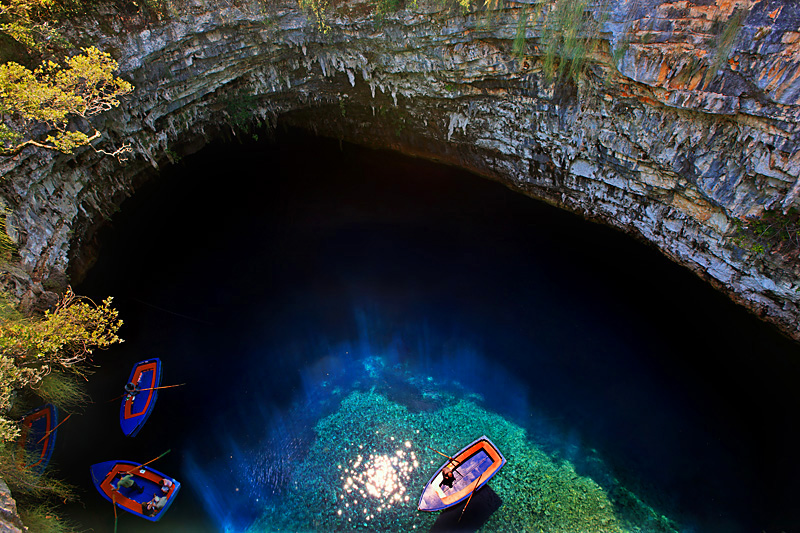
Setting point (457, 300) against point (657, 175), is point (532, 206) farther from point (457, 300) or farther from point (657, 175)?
point (457, 300)

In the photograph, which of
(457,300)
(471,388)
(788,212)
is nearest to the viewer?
A: (788,212)

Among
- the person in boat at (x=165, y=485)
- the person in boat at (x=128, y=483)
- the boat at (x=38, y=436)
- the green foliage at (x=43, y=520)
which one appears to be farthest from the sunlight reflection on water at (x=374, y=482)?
the boat at (x=38, y=436)

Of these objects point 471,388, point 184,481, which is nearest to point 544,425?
point 471,388

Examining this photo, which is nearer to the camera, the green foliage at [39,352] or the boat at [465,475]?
the green foliage at [39,352]

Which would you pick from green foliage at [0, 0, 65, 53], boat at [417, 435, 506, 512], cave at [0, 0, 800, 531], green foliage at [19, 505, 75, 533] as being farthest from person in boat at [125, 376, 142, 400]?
green foliage at [0, 0, 65, 53]

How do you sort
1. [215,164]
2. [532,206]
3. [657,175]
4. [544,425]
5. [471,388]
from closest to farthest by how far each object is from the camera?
[544,425]
[471,388]
[657,175]
[532,206]
[215,164]

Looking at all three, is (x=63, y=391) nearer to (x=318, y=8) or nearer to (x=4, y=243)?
(x=4, y=243)

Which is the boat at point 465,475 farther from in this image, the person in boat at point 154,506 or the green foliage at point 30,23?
the green foliage at point 30,23
